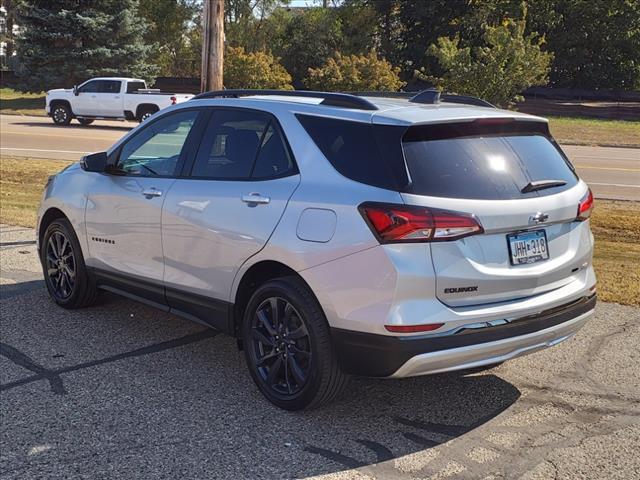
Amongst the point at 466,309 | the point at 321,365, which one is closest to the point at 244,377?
the point at 321,365

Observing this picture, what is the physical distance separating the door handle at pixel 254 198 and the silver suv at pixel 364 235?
1 cm

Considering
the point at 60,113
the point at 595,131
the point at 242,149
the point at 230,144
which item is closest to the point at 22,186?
the point at 230,144

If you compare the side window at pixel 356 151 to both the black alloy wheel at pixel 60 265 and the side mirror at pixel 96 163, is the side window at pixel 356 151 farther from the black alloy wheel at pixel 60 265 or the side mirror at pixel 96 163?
the black alloy wheel at pixel 60 265

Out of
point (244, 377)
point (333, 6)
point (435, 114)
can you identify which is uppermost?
point (333, 6)

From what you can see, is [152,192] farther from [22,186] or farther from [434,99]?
[22,186]

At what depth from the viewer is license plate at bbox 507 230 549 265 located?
377 cm

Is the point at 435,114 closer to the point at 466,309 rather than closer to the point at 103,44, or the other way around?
the point at 466,309

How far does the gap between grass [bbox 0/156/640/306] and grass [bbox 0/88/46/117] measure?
20.2m

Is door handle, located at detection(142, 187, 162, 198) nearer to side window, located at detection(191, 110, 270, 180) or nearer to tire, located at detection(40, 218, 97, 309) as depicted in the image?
side window, located at detection(191, 110, 270, 180)

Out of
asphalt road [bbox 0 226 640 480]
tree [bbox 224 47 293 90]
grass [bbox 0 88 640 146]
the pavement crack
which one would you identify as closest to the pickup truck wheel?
grass [bbox 0 88 640 146]

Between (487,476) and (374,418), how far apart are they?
2.66 ft

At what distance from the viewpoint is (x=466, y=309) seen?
3645mm

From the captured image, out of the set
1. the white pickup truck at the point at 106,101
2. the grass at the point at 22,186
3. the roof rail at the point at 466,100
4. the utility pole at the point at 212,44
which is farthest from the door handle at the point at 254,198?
the white pickup truck at the point at 106,101

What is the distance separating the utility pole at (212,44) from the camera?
8.74m
